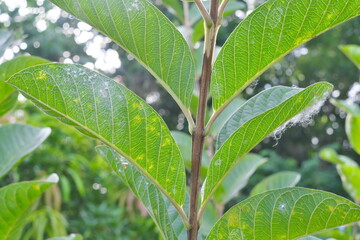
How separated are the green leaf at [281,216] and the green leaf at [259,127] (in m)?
0.06

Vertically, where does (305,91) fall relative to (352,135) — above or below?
above

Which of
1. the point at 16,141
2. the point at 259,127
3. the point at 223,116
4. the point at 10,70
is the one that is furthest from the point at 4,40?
the point at 223,116

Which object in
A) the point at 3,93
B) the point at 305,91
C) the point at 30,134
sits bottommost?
the point at 30,134

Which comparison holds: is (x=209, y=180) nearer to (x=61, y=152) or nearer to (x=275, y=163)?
(x=61, y=152)

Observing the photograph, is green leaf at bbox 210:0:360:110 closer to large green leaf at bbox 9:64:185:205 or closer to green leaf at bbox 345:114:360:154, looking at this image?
large green leaf at bbox 9:64:185:205

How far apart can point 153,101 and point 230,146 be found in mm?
10712

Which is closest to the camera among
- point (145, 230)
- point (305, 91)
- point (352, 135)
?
point (305, 91)

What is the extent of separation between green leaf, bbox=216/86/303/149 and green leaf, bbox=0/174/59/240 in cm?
26

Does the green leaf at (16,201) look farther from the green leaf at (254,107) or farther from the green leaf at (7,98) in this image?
the green leaf at (254,107)

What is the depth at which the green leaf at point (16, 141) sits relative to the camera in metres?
0.83

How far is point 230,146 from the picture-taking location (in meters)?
0.58

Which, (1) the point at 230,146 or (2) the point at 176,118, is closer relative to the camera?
(1) the point at 230,146

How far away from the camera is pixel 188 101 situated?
63cm

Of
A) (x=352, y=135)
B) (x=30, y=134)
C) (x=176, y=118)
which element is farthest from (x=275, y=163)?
(x=30, y=134)
